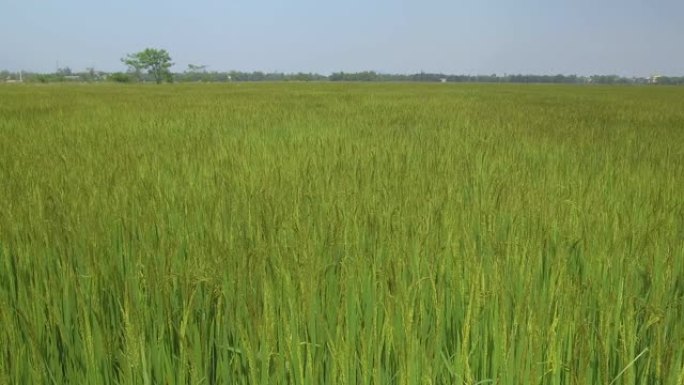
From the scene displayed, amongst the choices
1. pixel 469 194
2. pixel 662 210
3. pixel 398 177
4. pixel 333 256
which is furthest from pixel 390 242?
pixel 662 210

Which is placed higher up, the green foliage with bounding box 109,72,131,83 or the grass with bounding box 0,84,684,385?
the green foliage with bounding box 109,72,131,83

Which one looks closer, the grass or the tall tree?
the grass

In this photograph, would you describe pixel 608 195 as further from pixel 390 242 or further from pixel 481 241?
pixel 390 242

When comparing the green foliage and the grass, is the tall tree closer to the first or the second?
the green foliage

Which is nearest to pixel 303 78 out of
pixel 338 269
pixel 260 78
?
pixel 260 78

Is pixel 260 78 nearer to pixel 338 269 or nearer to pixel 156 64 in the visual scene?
pixel 156 64

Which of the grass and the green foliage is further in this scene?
the green foliage

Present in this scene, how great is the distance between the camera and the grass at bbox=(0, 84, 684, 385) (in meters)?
0.98

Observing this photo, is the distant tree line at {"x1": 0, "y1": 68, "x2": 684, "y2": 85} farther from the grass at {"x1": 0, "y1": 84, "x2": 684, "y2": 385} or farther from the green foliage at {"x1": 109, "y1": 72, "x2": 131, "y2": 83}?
the grass at {"x1": 0, "y1": 84, "x2": 684, "y2": 385}

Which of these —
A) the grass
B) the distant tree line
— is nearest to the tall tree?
the distant tree line

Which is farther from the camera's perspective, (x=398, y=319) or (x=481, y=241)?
(x=481, y=241)

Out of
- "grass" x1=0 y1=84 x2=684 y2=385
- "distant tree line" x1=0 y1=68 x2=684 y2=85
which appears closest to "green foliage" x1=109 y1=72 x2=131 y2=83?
"distant tree line" x1=0 y1=68 x2=684 y2=85

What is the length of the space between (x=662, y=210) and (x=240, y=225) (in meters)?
1.89

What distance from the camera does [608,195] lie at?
102 inches
